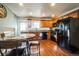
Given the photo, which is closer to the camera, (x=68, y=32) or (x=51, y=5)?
(x=51, y=5)

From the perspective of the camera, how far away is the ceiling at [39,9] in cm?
165

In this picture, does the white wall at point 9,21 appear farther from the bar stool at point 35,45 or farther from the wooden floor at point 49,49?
the wooden floor at point 49,49

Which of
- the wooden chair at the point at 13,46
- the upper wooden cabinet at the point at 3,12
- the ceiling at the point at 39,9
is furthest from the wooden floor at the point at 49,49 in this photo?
the upper wooden cabinet at the point at 3,12

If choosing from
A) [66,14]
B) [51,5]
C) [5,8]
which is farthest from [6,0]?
[66,14]

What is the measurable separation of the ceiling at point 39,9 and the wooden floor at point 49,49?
1.65 feet

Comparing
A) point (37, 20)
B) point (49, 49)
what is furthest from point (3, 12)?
point (49, 49)

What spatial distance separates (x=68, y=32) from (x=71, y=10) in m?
0.80

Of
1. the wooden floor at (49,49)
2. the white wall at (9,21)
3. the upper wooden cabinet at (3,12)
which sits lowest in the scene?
the wooden floor at (49,49)

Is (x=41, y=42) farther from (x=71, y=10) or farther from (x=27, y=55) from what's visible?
(x=71, y=10)

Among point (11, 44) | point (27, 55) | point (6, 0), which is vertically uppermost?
point (6, 0)

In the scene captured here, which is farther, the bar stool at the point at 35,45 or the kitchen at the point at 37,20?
the bar stool at the point at 35,45

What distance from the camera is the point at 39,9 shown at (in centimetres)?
178

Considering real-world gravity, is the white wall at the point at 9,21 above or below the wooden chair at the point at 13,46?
above

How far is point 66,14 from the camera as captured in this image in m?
1.81
